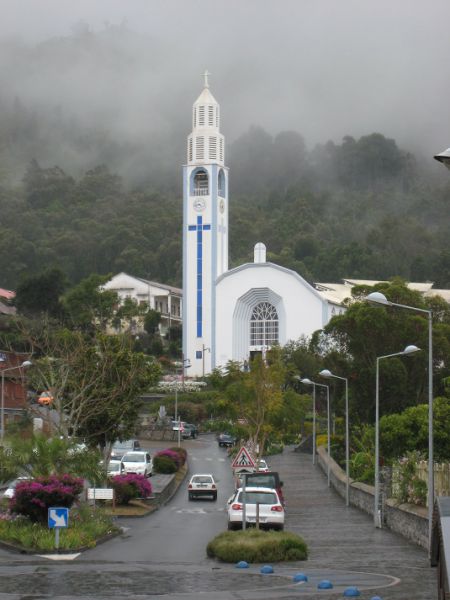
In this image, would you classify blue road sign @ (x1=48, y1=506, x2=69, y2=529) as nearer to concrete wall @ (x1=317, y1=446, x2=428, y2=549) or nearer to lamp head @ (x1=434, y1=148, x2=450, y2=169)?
concrete wall @ (x1=317, y1=446, x2=428, y2=549)

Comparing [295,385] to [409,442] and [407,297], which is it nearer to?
[407,297]

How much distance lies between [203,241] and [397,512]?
76.8 meters

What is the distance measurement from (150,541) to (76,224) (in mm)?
166966

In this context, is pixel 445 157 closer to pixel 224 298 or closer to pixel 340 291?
pixel 224 298

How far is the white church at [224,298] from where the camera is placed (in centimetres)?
10688

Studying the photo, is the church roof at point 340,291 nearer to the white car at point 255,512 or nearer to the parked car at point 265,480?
the parked car at point 265,480

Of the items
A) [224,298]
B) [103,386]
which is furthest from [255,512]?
[224,298]

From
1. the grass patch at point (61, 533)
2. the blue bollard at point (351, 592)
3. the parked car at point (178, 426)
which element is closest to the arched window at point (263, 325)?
the parked car at point (178, 426)

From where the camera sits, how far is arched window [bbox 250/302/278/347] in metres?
110

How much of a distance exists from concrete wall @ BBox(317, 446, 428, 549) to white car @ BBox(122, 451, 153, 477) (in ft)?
24.4

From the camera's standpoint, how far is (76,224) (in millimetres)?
194875

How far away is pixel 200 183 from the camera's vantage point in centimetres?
11319

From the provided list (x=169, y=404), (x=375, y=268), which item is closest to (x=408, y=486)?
(x=169, y=404)

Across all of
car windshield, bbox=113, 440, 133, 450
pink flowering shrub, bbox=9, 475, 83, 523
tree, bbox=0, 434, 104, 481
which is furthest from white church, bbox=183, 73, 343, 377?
pink flowering shrub, bbox=9, 475, 83, 523
